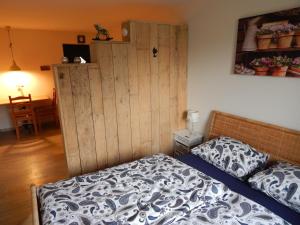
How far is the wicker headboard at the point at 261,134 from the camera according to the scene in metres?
1.92

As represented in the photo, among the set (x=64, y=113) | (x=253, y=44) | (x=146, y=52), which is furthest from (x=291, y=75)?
(x=64, y=113)

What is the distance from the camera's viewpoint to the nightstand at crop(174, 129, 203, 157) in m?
2.85

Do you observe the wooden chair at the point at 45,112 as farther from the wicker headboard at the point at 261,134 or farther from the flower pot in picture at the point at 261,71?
the flower pot in picture at the point at 261,71

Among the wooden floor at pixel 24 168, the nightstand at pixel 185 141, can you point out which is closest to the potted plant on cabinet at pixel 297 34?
the nightstand at pixel 185 141

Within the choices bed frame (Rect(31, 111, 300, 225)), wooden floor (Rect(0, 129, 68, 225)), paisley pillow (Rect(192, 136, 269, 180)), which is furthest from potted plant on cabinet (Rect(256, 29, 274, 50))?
wooden floor (Rect(0, 129, 68, 225))

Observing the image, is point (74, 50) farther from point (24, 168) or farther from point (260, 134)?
point (260, 134)

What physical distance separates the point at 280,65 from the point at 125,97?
1.67 meters


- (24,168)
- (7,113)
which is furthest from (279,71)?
(7,113)

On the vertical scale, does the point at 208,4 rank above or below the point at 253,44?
above

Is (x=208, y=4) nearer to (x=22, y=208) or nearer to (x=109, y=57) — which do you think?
(x=109, y=57)

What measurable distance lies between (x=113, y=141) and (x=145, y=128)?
0.49 meters

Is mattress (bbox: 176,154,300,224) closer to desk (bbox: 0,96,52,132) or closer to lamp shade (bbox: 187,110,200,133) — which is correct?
lamp shade (bbox: 187,110,200,133)

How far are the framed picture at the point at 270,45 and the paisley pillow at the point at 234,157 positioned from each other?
0.76 m

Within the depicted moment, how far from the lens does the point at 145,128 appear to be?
114 inches
